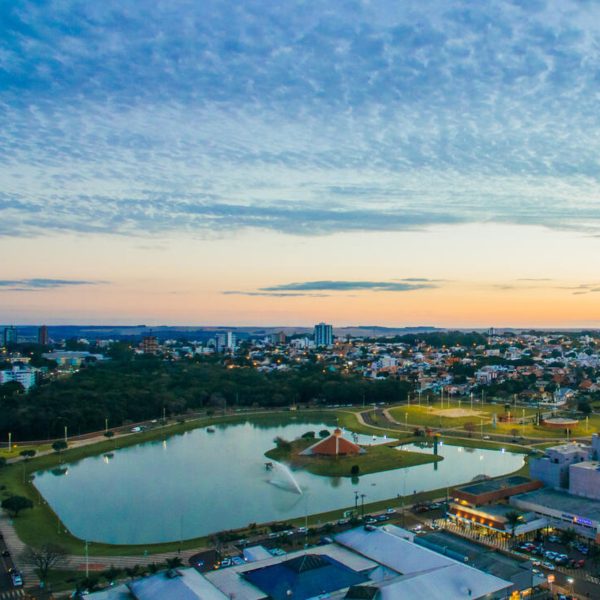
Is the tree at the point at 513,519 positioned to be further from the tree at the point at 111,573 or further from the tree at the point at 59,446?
the tree at the point at 59,446

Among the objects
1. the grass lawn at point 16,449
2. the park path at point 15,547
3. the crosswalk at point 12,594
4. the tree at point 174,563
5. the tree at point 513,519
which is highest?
the tree at point 513,519

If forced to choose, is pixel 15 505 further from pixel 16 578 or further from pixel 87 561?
pixel 16 578

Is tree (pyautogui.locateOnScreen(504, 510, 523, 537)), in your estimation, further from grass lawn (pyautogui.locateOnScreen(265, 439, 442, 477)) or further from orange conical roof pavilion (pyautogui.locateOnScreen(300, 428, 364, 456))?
orange conical roof pavilion (pyautogui.locateOnScreen(300, 428, 364, 456))

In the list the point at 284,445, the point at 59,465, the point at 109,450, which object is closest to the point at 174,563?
the point at 59,465

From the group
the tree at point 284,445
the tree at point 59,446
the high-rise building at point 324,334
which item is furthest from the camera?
the high-rise building at point 324,334

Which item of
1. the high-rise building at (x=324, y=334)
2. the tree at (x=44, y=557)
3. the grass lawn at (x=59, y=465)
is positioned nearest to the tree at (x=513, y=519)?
the grass lawn at (x=59, y=465)

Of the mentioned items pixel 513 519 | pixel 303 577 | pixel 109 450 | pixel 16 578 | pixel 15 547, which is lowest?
pixel 109 450
